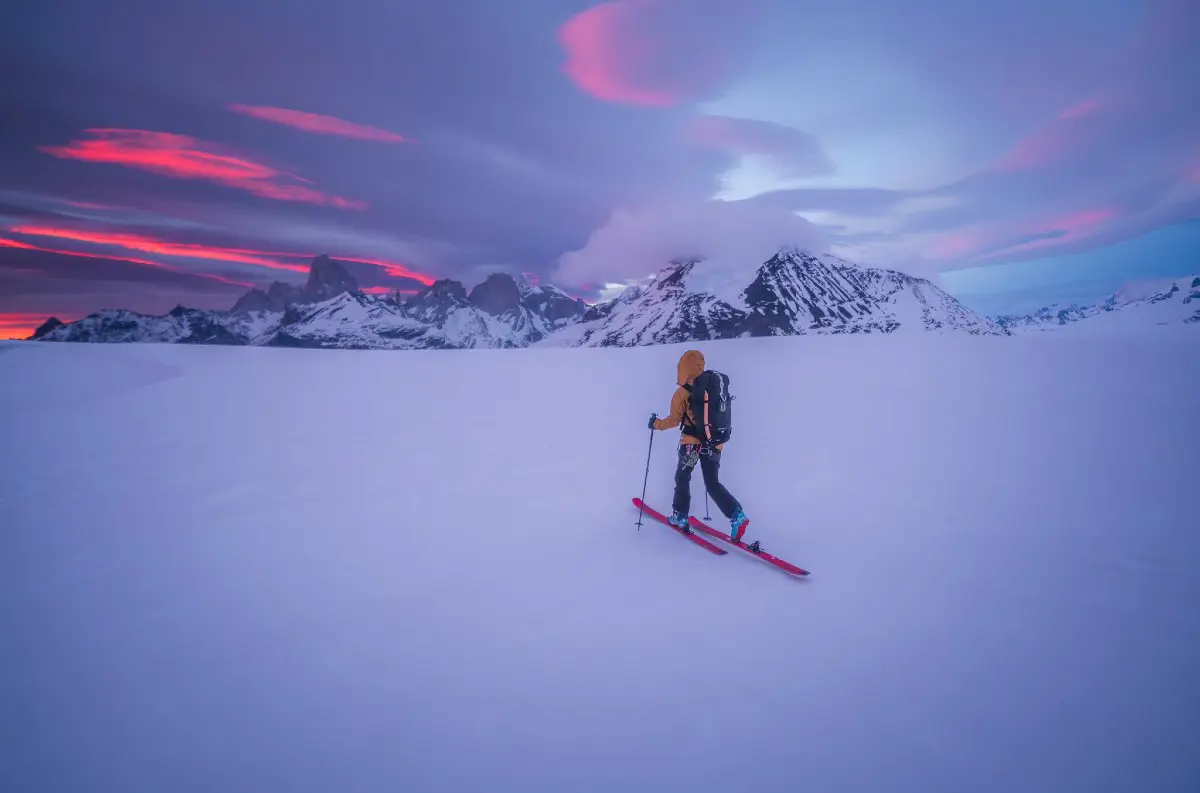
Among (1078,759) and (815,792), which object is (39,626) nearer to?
(815,792)

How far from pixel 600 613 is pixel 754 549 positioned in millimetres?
2354

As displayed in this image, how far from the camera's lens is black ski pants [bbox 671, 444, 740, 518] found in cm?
699

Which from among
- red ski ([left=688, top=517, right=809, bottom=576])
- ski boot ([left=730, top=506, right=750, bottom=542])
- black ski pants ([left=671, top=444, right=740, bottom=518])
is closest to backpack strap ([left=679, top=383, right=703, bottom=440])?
black ski pants ([left=671, top=444, right=740, bottom=518])

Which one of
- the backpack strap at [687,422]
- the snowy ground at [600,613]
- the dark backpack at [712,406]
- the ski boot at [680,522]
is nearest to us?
the snowy ground at [600,613]

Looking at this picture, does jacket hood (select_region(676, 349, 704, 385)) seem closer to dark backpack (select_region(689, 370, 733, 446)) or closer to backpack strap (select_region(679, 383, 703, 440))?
backpack strap (select_region(679, 383, 703, 440))

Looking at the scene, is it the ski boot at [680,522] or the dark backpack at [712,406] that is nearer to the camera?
the dark backpack at [712,406]

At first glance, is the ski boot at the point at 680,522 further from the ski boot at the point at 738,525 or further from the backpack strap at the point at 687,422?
the backpack strap at the point at 687,422

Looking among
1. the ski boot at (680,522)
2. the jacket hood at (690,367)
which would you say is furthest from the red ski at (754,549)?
the jacket hood at (690,367)

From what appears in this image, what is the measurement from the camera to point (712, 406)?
6.84 meters

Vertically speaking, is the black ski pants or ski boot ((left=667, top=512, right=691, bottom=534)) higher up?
the black ski pants

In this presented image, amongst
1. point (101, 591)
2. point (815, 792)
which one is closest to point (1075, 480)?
point (815, 792)

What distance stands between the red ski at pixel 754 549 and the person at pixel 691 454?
12 cm

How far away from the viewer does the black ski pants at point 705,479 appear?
6.99 metres

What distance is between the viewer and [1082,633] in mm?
4914
